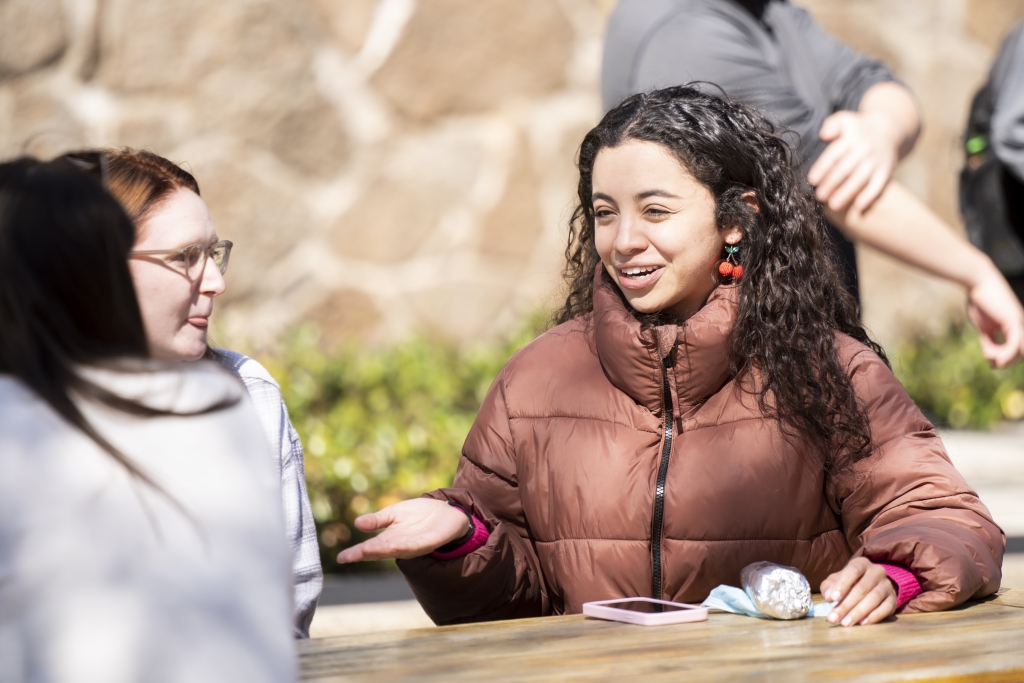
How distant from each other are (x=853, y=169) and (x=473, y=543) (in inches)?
45.5

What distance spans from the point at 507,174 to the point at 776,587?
401 cm

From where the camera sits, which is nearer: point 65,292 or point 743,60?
point 65,292

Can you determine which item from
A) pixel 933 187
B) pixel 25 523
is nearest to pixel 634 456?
pixel 25 523

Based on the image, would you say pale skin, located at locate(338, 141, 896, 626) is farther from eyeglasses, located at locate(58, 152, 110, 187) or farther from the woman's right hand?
eyeglasses, located at locate(58, 152, 110, 187)

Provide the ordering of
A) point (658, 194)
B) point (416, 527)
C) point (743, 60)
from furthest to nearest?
point (743, 60)
point (658, 194)
point (416, 527)

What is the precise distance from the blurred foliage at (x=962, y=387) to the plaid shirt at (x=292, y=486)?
3.41 meters

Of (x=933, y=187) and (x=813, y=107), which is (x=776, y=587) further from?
(x=933, y=187)

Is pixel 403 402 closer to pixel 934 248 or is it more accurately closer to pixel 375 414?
pixel 375 414

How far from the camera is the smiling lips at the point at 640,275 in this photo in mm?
2232

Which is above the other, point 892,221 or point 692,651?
point 892,221

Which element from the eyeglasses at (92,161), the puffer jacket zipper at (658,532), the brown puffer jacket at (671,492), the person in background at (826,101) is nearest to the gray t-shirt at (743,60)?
the person in background at (826,101)

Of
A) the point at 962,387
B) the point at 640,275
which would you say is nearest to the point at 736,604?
the point at 640,275

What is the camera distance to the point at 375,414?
4.51 metres

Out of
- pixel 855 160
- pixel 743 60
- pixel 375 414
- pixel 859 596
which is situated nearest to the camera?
pixel 859 596
